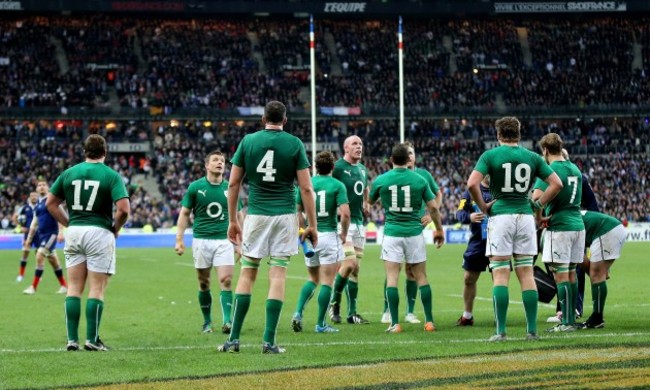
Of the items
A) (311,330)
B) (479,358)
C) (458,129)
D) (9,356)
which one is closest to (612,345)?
(479,358)

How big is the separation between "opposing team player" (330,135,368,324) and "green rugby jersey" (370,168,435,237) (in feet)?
3.98

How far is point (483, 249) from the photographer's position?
13.8 metres

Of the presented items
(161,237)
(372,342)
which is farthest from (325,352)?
(161,237)

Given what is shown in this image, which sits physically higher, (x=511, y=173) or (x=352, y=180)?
(x=511, y=173)

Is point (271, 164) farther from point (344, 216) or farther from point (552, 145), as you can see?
point (552, 145)

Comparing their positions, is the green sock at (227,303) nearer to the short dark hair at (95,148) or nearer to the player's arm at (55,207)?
the player's arm at (55,207)

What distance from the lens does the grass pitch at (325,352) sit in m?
8.77

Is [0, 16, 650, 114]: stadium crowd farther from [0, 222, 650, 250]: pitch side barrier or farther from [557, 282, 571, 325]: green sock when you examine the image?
[557, 282, 571, 325]: green sock

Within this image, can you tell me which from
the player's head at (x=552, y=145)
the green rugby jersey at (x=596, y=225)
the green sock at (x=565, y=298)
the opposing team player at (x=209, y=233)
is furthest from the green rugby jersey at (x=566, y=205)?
the opposing team player at (x=209, y=233)

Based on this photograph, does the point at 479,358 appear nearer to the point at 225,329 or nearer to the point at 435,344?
the point at 435,344

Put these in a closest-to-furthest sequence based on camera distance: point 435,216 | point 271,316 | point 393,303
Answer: point 271,316, point 393,303, point 435,216

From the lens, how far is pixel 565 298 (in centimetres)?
1245

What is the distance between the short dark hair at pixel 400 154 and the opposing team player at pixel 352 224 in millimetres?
1087

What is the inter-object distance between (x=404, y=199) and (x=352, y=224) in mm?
1850
